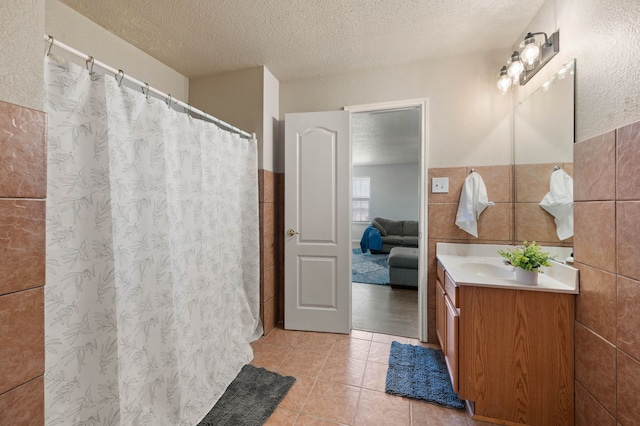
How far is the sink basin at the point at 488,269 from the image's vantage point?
1.76 m

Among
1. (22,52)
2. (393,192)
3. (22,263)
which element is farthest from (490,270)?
(393,192)

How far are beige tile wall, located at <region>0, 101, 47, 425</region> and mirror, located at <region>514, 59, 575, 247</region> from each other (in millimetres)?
2274

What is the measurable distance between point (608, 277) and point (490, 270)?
745 mm

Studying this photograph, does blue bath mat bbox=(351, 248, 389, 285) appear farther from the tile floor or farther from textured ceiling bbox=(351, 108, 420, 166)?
textured ceiling bbox=(351, 108, 420, 166)

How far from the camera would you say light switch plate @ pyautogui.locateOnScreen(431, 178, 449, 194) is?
7.26ft

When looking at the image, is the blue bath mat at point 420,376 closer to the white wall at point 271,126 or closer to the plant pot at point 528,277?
the plant pot at point 528,277

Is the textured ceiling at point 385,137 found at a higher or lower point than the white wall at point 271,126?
higher

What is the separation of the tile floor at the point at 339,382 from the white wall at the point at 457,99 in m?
1.68

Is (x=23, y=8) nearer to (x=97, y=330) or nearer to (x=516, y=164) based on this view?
(x=97, y=330)

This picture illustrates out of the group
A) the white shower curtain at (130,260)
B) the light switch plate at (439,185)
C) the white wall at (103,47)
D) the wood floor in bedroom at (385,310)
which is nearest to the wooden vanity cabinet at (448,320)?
the wood floor in bedroom at (385,310)

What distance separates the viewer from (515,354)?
4.58 feet

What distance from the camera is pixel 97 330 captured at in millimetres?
1104

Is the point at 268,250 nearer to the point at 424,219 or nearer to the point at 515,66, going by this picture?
the point at 424,219

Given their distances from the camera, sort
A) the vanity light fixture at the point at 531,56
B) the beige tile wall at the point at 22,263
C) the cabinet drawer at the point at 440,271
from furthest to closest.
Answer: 1. the cabinet drawer at the point at 440,271
2. the vanity light fixture at the point at 531,56
3. the beige tile wall at the point at 22,263
